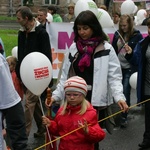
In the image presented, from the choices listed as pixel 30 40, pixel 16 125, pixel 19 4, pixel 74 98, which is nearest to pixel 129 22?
pixel 30 40

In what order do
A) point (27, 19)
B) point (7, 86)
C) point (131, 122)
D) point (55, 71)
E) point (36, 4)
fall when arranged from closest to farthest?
point (7, 86)
point (27, 19)
point (131, 122)
point (55, 71)
point (36, 4)

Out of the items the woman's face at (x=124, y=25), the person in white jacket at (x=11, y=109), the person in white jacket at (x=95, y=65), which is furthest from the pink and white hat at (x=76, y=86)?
the woman's face at (x=124, y=25)

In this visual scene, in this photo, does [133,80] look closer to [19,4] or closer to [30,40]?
[30,40]

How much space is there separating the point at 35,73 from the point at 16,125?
137cm

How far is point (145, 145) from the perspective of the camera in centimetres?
616

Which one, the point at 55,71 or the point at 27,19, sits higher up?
the point at 27,19

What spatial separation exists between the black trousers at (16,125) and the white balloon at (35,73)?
4.29 feet

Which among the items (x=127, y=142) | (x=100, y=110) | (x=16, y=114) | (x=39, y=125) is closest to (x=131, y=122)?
(x=127, y=142)

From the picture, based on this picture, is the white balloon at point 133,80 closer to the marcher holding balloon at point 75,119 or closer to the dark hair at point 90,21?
the dark hair at point 90,21

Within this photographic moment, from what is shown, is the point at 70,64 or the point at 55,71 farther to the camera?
the point at 55,71

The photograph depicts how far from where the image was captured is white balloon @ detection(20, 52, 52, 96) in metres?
4.21

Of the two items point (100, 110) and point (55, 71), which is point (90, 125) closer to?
point (100, 110)

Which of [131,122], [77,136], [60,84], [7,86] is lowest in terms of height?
[131,122]

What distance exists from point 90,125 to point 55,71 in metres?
5.96
